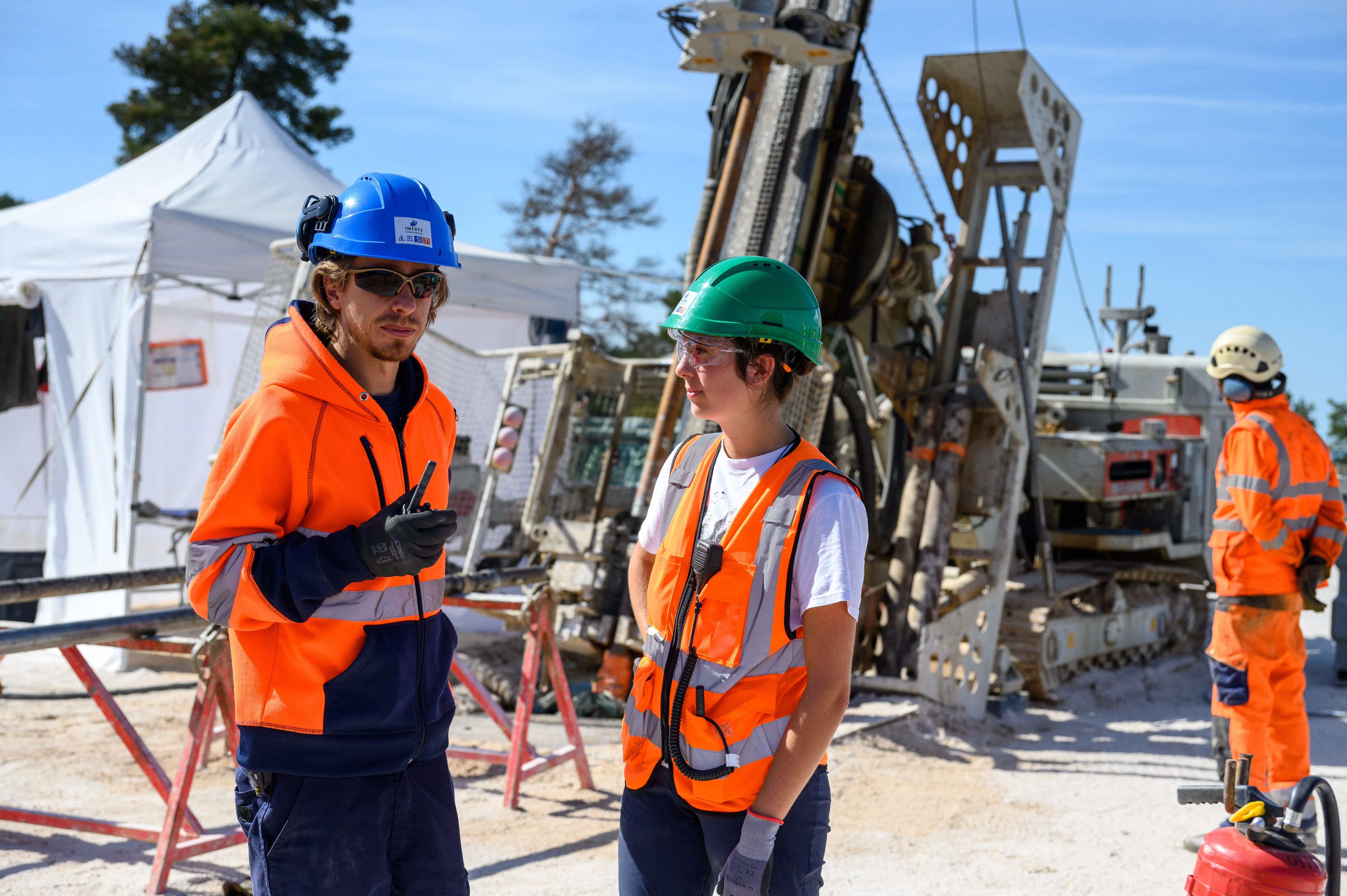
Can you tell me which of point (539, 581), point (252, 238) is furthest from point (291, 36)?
point (539, 581)

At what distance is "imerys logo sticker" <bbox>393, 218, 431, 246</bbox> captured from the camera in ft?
8.25

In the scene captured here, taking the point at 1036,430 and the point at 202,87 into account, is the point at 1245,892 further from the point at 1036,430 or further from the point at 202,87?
the point at 202,87

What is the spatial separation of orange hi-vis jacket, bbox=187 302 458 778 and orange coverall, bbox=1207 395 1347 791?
4.06 meters

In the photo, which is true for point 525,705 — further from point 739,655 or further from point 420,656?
point 739,655

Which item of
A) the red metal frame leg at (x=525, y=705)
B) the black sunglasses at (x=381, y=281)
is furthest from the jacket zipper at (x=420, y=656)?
the red metal frame leg at (x=525, y=705)

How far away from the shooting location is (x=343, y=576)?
2.22 m

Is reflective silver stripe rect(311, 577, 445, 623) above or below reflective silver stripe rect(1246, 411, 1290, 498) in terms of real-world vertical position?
below

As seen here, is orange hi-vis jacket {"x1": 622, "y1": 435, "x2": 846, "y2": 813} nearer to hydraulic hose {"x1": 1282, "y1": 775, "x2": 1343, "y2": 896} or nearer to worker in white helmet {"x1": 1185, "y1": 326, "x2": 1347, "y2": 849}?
hydraulic hose {"x1": 1282, "y1": 775, "x2": 1343, "y2": 896}

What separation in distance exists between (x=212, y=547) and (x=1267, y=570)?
4.74 metres

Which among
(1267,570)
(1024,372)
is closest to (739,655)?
(1267,570)

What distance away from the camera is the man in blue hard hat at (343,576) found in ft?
7.34

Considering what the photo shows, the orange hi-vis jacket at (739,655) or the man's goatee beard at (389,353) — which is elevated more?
the man's goatee beard at (389,353)

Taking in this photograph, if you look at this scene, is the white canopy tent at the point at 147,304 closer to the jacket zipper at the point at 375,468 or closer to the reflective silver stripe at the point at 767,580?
the jacket zipper at the point at 375,468

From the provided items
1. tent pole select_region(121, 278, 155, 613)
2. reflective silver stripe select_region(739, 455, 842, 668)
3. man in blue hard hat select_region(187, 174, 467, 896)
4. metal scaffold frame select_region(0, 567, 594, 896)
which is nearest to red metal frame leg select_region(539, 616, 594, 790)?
metal scaffold frame select_region(0, 567, 594, 896)
